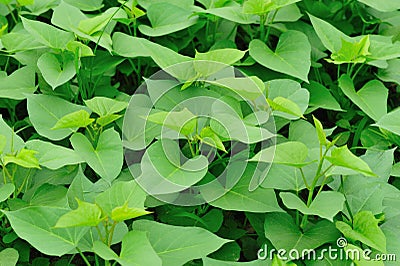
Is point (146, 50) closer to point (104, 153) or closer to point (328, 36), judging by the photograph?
point (104, 153)

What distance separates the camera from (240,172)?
1364mm

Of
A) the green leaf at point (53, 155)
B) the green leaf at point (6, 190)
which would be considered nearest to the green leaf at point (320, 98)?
the green leaf at point (53, 155)

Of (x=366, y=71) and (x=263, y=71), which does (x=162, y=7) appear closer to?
(x=263, y=71)

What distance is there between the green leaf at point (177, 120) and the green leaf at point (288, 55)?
1.27 feet

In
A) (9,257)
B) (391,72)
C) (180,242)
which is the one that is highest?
(391,72)

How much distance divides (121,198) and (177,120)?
0.22 metres

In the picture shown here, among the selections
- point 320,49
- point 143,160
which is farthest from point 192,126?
point 320,49

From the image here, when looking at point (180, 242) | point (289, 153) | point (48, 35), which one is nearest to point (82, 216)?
point (180, 242)

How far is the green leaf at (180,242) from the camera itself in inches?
45.9

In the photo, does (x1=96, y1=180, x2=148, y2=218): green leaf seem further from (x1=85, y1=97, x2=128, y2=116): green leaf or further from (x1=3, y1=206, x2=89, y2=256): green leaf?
(x1=85, y1=97, x2=128, y2=116): green leaf

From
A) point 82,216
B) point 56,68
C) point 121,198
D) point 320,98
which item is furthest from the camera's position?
point 320,98

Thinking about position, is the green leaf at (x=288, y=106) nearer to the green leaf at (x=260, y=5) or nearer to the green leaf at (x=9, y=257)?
the green leaf at (x=260, y=5)

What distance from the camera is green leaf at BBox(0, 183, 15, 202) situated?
122 cm

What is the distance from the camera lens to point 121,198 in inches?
45.9
